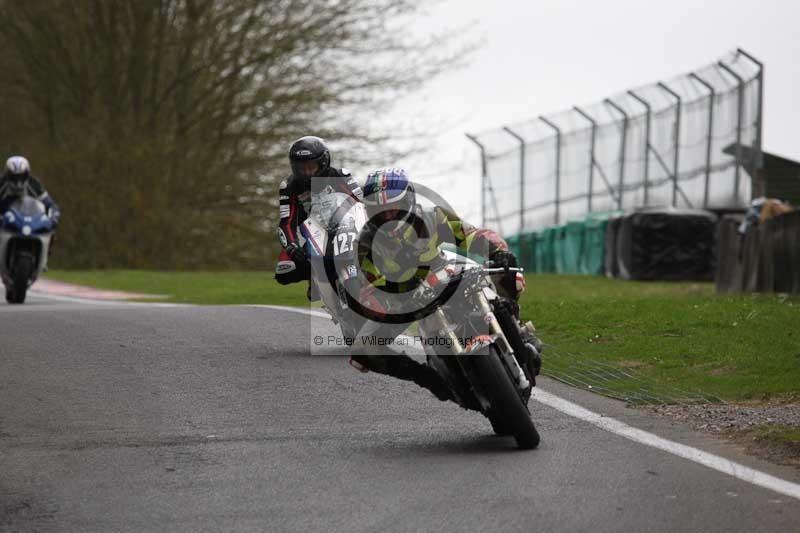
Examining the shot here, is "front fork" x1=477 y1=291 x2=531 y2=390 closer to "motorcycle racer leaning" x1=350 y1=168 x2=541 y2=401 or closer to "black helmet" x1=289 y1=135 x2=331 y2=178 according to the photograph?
"motorcycle racer leaning" x1=350 y1=168 x2=541 y2=401

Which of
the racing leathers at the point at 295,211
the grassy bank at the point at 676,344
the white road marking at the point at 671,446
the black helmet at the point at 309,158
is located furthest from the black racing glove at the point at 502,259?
the black helmet at the point at 309,158

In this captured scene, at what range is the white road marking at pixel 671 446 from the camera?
663cm

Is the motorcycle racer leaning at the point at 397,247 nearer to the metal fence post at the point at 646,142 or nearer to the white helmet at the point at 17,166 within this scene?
the white helmet at the point at 17,166

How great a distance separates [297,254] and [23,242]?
8551mm

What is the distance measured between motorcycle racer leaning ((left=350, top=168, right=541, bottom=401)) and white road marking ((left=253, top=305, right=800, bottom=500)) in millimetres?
1043

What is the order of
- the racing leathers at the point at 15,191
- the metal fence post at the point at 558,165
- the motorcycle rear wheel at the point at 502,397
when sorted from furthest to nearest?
the metal fence post at the point at 558,165 < the racing leathers at the point at 15,191 < the motorcycle rear wheel at the point at 502,397

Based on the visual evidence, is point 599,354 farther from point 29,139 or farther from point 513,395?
point 29,139

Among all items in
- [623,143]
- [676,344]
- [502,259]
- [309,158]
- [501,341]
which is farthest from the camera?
[623,143]

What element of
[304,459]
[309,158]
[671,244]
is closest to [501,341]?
[304,459]

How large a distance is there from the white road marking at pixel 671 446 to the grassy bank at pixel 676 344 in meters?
0.79

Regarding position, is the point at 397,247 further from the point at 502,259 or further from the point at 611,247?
the point at 611,247

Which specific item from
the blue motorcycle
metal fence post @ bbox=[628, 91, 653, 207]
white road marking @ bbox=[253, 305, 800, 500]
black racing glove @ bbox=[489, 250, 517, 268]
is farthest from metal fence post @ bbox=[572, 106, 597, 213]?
black racing glove @ bbox=[489, 250, 517, 268]

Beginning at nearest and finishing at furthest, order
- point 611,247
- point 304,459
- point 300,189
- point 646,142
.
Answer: point 304,459 → point 300,189 → point 611,247 → point 646,142

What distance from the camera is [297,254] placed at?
984 cm
